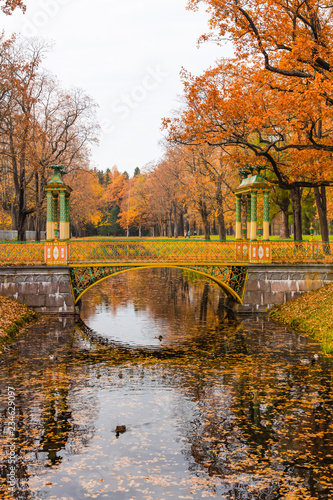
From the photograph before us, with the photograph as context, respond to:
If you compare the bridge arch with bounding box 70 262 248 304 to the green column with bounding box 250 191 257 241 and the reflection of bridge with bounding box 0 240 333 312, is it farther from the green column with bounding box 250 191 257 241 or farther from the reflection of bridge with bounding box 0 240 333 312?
the green column with bounding box 250 191 257 241

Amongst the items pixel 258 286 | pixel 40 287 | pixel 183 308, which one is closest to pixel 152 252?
pixel 183 308

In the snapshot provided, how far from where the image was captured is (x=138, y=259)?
23000 millimetres

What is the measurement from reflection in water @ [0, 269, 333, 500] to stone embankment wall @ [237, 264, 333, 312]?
3.77 m

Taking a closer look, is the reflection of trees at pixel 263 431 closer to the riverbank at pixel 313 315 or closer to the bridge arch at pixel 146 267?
the riverbank at pixel 313 315

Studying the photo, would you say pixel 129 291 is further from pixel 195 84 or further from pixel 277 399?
pixel 277 399

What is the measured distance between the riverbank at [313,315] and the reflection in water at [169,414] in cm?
82

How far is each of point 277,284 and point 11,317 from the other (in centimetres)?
1216

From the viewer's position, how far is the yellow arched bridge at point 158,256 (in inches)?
890

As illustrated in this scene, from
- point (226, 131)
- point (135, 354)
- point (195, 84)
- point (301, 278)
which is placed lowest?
point (135, 354)

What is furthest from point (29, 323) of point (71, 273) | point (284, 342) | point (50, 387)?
point (284, 342)

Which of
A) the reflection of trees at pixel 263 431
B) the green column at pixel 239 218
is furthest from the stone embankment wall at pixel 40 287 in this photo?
the reflection of trees at pixel 263 431

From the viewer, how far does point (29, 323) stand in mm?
20328

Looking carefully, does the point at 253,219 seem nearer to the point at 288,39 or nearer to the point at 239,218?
the point at 239,218

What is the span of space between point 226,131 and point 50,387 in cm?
1357
